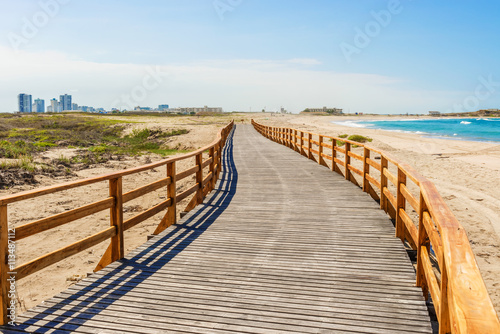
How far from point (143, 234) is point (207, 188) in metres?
1.96

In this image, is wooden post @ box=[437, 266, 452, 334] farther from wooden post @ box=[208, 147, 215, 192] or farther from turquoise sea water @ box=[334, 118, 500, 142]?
turquoise sea water @ box=[334, 118, 500, 142]

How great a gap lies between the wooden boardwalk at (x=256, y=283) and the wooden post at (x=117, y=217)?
205mm

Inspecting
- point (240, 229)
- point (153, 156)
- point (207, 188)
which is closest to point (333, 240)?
point (240, 229)

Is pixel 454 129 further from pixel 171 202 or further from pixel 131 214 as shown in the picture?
pixel 171 202

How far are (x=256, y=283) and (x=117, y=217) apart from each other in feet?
6.76

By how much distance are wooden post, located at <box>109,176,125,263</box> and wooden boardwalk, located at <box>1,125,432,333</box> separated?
0.67 feet

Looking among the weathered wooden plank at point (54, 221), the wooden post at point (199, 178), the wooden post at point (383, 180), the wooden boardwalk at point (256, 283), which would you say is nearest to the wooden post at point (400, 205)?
the wooden boardwalk at point (256, 283)

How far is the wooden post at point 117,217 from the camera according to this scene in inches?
192

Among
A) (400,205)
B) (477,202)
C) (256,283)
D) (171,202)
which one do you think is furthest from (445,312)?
(477,202)

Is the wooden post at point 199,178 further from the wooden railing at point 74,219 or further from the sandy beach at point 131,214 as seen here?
the sandy beach at point 131,214

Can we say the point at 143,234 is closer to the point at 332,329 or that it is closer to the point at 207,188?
the point at 207,188

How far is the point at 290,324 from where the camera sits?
10.8ft

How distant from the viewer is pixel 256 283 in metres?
4.20

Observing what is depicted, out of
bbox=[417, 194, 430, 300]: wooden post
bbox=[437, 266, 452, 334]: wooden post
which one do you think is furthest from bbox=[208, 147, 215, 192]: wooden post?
bbox=[437, 266, 452, 334]: wooden post
